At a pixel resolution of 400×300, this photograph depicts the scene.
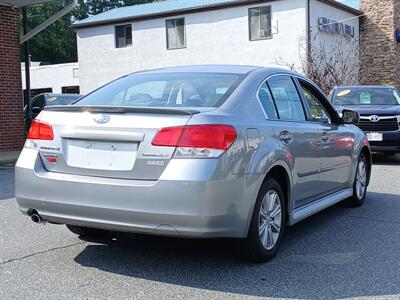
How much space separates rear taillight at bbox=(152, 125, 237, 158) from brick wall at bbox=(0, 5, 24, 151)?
978cm

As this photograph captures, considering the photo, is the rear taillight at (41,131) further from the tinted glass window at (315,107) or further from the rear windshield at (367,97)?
the rear windshield at (367,97)

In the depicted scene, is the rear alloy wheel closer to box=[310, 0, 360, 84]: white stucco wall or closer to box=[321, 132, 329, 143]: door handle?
box=[321, 132, 329, 143]: door handle

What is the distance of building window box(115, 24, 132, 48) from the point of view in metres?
29.5

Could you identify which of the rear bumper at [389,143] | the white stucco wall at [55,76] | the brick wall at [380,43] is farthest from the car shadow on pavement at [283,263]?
the white stucco wall at [55,76]

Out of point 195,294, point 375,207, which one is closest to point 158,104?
point 195,294

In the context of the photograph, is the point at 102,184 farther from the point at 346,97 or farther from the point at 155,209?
the point at 346,97

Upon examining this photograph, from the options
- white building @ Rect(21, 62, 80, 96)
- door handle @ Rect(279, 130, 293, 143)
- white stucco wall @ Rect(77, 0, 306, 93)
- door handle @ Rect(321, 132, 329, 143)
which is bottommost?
door handle @ Rect(321, 132, 329, 143)

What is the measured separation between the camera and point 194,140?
3863mm

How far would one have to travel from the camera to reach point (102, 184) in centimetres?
399

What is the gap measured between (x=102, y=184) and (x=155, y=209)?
450mm

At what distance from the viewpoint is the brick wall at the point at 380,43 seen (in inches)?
1147

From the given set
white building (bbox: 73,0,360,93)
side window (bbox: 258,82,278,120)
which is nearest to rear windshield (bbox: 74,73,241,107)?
side window (bbox: 258,82,278,120)

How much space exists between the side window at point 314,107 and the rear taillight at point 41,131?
105 inches

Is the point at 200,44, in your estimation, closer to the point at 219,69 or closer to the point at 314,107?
the point at 314,107
